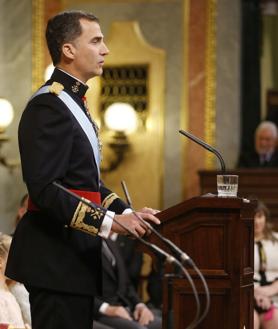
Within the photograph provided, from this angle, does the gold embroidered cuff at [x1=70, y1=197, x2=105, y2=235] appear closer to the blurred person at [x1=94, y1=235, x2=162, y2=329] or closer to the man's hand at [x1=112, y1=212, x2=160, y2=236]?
the man's hand at [x1=112, y1=212, x2=160, y2=236]

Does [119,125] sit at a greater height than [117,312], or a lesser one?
greater

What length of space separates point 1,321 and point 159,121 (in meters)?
4.61

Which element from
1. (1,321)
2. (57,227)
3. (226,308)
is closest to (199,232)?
(226,308)

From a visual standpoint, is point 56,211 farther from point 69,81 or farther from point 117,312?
point 117,312

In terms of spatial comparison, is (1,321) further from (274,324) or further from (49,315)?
(274,324)

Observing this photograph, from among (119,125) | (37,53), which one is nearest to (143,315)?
(119,125)

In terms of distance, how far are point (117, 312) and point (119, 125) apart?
2726 millimetres

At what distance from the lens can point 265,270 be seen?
18.6ft

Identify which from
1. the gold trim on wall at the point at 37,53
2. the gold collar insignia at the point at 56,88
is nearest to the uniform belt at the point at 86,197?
the gold collar insignia at the point at 56,88

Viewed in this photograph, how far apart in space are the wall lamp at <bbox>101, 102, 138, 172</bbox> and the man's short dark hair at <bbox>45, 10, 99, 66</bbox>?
4.87m

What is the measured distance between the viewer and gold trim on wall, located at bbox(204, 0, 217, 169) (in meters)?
7.86

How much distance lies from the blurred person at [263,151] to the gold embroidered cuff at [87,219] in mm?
5117

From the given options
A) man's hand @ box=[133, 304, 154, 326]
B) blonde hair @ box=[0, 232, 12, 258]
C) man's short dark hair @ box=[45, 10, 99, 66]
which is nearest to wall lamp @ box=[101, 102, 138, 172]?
man's hand @ box=[133, 304, 154, 326]

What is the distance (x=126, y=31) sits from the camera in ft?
27.2
